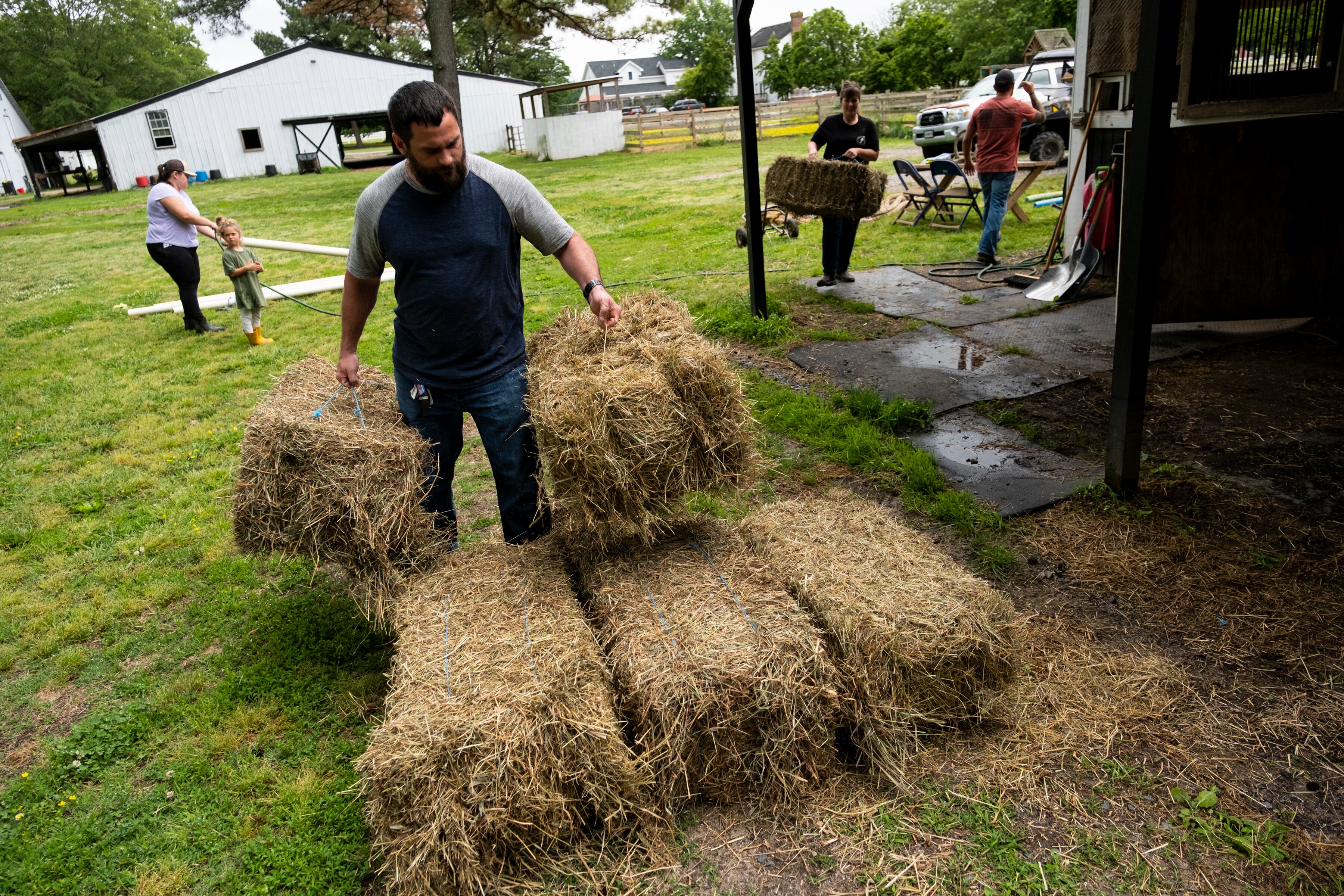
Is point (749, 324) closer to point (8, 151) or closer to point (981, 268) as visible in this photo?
point (981, 268)

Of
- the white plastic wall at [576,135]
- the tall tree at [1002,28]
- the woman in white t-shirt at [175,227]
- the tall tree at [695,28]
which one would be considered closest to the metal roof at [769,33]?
the tall tree at [695,28]

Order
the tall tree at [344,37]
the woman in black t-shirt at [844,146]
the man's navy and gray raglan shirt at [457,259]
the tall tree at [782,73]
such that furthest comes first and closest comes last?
the tall tree at [344,37], the tall tree at [782,73], the woman in black t-shirt at [844,146], the man's navy and gray raglan shirt at [457,259]

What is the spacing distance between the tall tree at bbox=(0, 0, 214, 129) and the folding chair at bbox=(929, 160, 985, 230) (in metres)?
52.7

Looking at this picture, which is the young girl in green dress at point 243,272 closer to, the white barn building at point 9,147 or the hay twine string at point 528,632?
the hay twine string at point 528,632

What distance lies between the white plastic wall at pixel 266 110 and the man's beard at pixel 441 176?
3492 cm

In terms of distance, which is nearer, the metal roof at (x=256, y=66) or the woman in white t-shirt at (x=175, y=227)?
the woman in white t-shirt at (x=175, y=227)

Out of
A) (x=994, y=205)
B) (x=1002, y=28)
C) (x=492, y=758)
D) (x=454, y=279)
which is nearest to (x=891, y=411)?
(x=454, y=279)

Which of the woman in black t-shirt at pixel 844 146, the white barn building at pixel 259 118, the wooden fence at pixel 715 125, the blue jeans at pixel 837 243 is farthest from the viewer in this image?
the white barn building at pixel 259 118

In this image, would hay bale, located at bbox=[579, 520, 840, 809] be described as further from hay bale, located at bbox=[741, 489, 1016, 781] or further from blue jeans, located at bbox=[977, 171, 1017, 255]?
blue jeans, located at bbox=[977, 171, 1017, 255]

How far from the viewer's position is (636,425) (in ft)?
9.29

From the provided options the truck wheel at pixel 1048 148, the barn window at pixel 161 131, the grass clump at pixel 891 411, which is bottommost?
the grass clump at pixel 891 411

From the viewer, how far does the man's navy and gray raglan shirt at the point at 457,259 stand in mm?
3059

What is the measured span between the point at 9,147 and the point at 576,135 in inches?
1098

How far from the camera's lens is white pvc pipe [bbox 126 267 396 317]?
10539 millimetres
